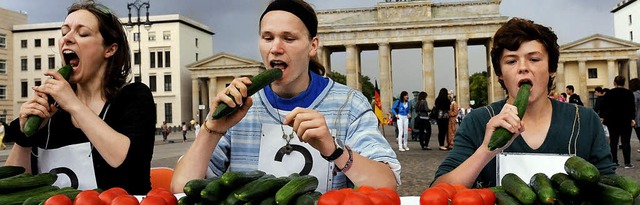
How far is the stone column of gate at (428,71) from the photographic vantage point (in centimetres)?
5347

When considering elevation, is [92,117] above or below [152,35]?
below

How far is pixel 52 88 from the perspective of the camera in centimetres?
227

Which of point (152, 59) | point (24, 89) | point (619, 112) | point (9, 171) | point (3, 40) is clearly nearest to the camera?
point (9, 171)

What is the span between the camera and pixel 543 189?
1.52 metres

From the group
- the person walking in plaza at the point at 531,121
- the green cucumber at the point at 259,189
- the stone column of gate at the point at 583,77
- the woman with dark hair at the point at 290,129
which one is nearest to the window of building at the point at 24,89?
the stone column of gate at the point at 583,77

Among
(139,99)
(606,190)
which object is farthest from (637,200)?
(139,99)

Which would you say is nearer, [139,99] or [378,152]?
[378,152]

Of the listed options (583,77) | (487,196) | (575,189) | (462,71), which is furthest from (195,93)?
(575,189)

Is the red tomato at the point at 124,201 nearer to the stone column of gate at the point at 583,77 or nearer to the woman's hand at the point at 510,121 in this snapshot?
the woman's hand at the point at 510,121

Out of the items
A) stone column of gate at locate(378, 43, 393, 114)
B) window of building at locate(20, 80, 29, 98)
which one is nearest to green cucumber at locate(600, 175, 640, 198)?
stone column of gate at locate(378, 43, 393, 114)

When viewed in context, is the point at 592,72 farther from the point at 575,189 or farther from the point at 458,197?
the point at 458,197

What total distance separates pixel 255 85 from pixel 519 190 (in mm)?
903

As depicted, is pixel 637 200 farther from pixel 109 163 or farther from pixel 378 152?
pixel 109 163

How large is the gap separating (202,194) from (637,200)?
1.15m
